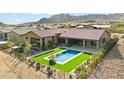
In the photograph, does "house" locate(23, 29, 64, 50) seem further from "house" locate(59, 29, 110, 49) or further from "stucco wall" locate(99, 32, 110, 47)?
"stucco wall" locate(99, 32, 110, 47)

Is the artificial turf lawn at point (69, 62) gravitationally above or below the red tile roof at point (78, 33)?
below

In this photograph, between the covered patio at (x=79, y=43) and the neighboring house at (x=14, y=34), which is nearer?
the covered patio at (x=79, y=43)

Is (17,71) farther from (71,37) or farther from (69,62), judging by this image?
(71,37)

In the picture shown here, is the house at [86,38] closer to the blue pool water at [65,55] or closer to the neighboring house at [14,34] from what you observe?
the blue pool water at [65,55]

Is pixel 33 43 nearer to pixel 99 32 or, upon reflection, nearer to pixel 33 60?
pixel 33 60

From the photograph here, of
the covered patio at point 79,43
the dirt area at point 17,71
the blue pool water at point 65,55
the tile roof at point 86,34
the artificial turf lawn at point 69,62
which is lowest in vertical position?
the dirt area at point 17,71

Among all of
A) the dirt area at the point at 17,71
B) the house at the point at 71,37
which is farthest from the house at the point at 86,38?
the dirt area at the point at 17,71

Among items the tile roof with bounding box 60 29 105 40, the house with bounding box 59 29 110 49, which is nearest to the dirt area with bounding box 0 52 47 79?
the house with bounding box 59 29 110 49
